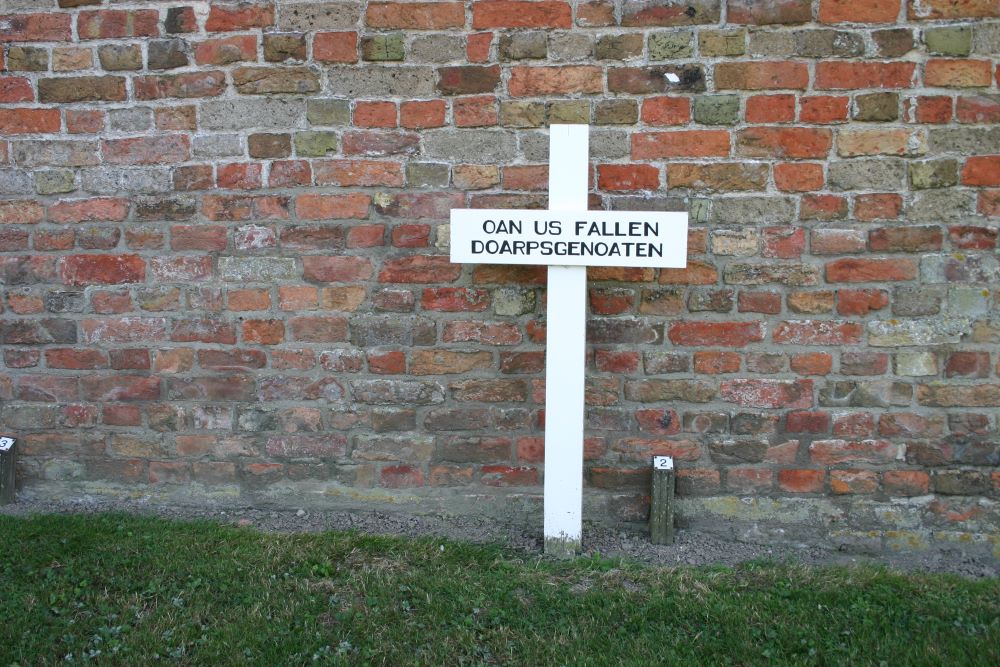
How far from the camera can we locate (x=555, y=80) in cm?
297

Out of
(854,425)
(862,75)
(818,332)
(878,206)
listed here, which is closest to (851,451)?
(854,425)

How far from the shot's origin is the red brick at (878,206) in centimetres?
294

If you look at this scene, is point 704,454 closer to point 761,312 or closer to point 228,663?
point 761,312

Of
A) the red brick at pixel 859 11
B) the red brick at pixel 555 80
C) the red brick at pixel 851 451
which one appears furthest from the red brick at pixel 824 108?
the red brick at pixel 851 451

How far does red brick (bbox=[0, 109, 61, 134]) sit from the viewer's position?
3.17m

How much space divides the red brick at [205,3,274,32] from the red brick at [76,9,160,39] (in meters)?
0.24

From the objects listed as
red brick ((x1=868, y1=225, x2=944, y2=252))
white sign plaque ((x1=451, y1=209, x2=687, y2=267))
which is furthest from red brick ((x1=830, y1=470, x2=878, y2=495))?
white sign plaque ((x1=451, y1=209, x2=687, y2=267))

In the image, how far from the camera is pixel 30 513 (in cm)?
321

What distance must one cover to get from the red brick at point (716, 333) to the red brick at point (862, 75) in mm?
981

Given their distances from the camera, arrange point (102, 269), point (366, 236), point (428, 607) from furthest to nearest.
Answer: point (102, 269)
point (366, 236)
point (428, 607)

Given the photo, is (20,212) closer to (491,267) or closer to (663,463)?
(491,267)

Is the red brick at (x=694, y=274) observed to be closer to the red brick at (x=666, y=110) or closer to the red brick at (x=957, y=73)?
the red brick at (x=666, y=110)

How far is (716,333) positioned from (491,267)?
0.96 meters

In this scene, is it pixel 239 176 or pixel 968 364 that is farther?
pixel 239 176
